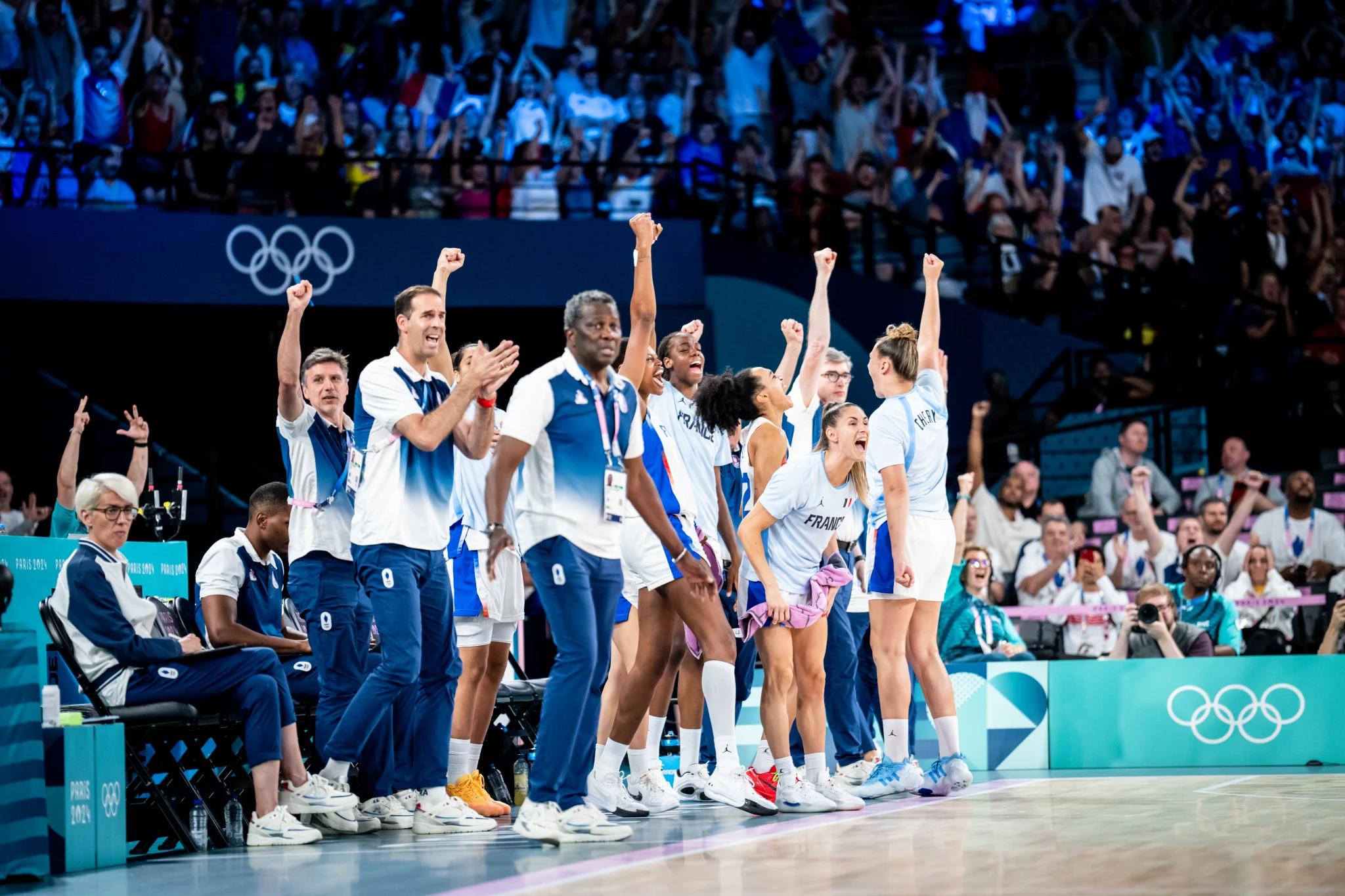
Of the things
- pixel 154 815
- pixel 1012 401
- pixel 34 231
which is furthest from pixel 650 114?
pixel 154 815

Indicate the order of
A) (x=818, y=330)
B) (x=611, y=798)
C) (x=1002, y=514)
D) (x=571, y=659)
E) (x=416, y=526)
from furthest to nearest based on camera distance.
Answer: (x=1002, y=514) < (x=818, y=330) < (x=611, y=798) < (x=416, y=526) < (x=571, y=659)

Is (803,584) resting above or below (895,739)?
above

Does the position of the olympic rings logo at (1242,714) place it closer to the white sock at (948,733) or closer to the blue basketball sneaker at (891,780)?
the white sock at (948,733)

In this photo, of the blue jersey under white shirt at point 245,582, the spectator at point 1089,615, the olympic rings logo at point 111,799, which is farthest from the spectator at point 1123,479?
the olympic rings logo at point 111,799

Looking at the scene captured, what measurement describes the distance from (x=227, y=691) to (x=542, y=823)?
150 centimetres

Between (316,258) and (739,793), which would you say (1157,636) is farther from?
(316,258)

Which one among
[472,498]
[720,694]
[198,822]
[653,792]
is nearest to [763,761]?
[653,792]

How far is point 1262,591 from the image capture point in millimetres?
11500

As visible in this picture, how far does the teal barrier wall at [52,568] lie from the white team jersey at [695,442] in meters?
2.90

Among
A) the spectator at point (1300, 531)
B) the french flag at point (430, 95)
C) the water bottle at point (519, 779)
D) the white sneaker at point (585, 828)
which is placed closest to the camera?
the white sneaker at point (585, 828)

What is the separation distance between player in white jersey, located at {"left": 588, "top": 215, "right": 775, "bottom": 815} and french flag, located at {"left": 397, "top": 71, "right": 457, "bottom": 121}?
31.3ft

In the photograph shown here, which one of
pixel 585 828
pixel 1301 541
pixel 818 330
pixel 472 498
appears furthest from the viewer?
pixel 1301 541

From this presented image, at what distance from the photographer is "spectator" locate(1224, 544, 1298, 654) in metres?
11.2

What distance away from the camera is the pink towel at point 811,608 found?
22.7 ft
